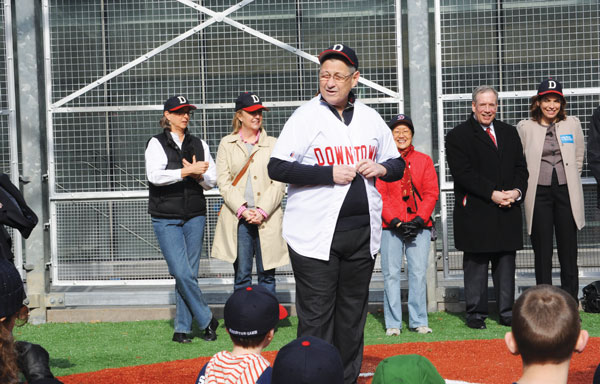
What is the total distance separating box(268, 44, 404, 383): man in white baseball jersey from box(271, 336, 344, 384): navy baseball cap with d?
170 cm

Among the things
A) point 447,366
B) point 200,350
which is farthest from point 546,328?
point 200,350

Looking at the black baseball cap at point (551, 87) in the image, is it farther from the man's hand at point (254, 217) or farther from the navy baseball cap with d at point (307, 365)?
the navy baseball cap with d at point (307, 365)

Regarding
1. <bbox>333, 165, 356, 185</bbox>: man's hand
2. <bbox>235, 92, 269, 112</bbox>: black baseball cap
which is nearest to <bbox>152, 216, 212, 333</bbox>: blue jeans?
<bbox>235, 92, 269, 112</bbox>: black baseball cap

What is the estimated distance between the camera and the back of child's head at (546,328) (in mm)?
2471

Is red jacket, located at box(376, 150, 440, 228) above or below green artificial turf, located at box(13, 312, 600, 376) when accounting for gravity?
above

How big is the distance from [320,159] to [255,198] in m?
2.90

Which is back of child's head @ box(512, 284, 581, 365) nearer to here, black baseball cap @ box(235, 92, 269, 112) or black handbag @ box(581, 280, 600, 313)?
black baseball cap @ box(235, 92, 269, 112)

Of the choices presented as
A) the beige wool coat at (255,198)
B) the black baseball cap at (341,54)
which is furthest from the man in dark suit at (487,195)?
the black baseball cap at (341,54)

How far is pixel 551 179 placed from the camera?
7.63 metres

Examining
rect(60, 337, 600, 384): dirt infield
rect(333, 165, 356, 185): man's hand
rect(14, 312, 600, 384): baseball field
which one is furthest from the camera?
rect(14, 312, 600, 384): baseball field

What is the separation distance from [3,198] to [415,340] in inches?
141

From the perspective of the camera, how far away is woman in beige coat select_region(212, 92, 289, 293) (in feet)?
24.0

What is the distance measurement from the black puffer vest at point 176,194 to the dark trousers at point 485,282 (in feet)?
8.75

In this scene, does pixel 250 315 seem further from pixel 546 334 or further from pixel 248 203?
pixel 248 203
